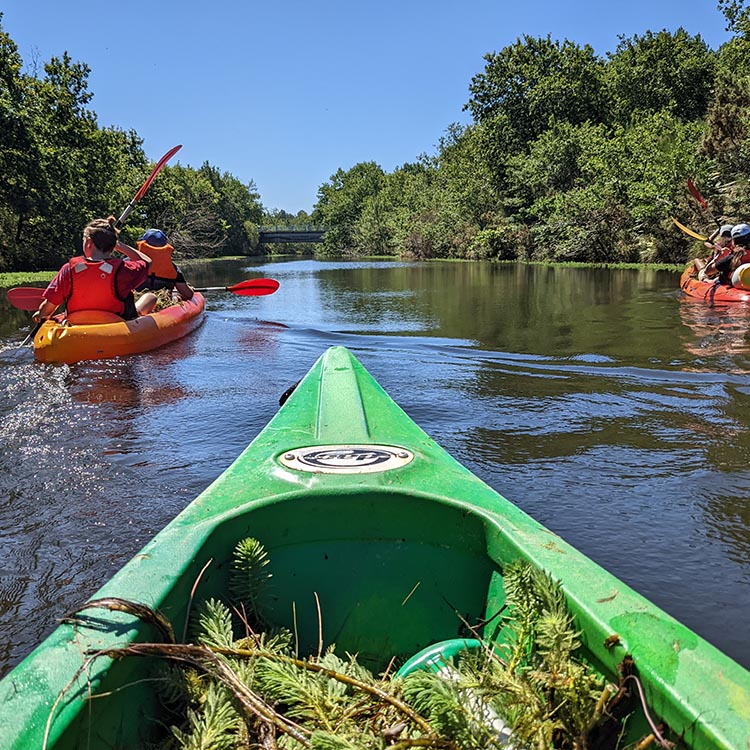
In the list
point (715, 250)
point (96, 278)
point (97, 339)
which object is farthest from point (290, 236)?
point (97, 339)

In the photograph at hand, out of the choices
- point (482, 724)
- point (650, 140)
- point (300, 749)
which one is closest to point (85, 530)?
point (300, 749)

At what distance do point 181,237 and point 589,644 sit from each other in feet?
128

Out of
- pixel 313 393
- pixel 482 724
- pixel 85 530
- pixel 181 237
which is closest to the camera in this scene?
pixel 482 724

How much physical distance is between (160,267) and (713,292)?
900cm

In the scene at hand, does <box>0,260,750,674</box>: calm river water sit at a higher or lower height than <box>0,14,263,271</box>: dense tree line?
lower

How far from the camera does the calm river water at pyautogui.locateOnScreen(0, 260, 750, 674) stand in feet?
8.14

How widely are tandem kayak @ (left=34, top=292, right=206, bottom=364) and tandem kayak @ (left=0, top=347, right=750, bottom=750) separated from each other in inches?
185

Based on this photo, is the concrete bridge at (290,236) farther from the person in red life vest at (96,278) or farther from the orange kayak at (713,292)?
the person in red life vest at (96,278)

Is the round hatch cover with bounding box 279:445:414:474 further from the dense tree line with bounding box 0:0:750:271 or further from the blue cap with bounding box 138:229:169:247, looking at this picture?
the dense tree line with bounding box 0:0:750:271

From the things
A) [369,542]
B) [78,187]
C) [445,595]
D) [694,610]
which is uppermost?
[78,187]

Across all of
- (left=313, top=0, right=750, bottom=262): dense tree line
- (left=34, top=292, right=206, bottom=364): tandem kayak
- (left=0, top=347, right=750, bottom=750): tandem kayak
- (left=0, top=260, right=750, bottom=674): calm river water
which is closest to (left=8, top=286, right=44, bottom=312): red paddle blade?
(left=0, top=260, right=750, bottom=674): calm river water

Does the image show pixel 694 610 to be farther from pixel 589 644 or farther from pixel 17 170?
pixel 17 170

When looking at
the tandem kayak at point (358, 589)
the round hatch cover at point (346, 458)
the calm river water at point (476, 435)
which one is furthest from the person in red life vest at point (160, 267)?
the round hatch cover at point (346, 458)

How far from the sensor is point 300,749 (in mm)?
1041
